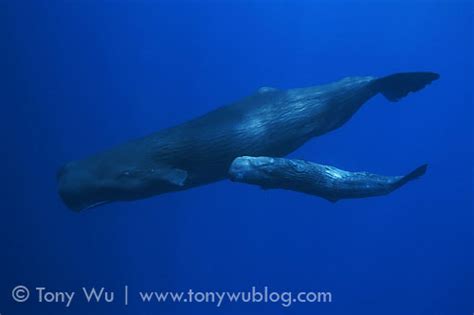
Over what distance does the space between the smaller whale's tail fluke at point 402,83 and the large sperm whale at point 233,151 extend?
16 mm

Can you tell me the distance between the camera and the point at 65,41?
10.7 meters

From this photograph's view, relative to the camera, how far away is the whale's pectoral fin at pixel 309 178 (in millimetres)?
6941

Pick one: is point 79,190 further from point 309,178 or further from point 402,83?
point 402,83

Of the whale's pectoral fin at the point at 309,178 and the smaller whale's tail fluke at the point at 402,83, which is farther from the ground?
the smaller whale's tail fluke at the point at 402,83

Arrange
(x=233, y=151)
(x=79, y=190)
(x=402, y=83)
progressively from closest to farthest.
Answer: (x=79, y=190), (x=233, y=151), (x=402, y=83)

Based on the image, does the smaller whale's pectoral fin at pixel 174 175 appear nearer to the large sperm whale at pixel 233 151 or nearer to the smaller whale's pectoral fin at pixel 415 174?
the large sperm whale at pixel 233 151

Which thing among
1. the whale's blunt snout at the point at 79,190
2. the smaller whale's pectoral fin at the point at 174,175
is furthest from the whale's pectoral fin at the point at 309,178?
the whale's blunt snout at the point at 79,190

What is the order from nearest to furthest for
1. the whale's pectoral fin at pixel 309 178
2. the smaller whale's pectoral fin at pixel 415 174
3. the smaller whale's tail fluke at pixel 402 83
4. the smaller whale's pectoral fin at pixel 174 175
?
the whale's pectoral fin at pixel 309 178
the smaller whale's pectoral fin at pixel 174 175
the smaller whale's pectoral fin at pixel 415 174
the smaller whale's tail fluke at pixel 402 83

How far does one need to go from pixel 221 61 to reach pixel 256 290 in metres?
5.46

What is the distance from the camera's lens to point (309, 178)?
7.11m

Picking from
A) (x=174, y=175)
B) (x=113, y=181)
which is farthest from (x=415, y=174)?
(x=113, y=181)

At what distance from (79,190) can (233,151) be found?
2221 millimetres

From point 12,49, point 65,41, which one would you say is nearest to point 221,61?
point 65,41

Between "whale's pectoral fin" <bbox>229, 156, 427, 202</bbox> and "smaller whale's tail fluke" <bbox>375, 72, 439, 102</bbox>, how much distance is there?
181 centimetres
